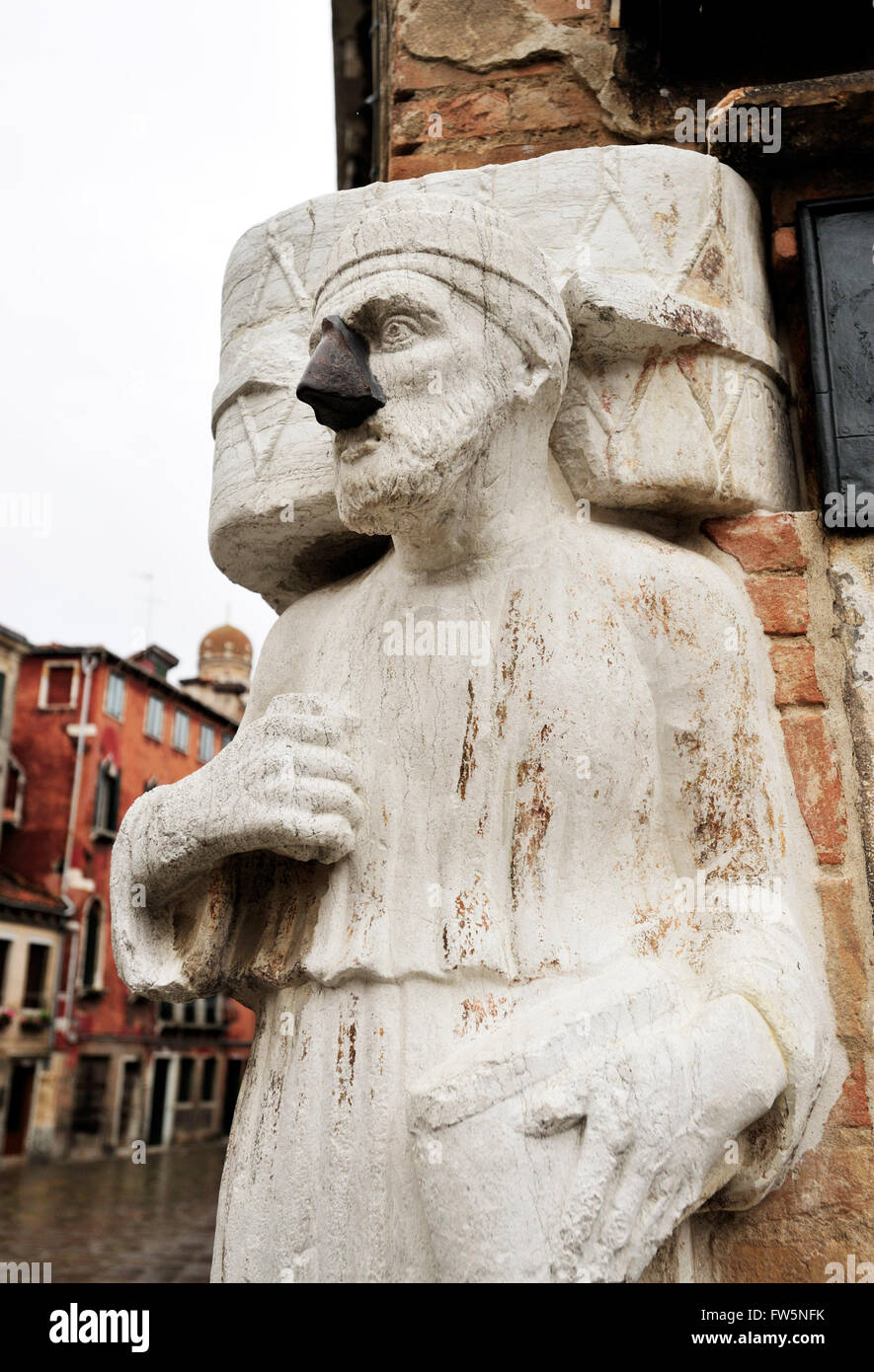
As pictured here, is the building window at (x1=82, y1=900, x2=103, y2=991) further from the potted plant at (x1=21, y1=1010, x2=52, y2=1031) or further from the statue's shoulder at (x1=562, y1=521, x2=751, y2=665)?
the statue's shoulder at (x1=562, y1=521, x2=751, y2=665)

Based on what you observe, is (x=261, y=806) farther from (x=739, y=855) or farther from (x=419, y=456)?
(x=739, y=855)

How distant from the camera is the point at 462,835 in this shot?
6.25 feet

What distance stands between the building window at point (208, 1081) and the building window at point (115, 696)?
9126mm

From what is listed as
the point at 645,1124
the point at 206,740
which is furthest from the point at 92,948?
the point at 645,1124

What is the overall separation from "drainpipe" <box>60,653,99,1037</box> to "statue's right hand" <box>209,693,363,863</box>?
22903 mm

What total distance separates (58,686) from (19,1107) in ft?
28.8

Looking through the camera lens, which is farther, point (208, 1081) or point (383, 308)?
point (208, 1081)

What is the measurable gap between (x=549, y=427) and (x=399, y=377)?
0.34m

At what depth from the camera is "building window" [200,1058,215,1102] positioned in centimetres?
2770

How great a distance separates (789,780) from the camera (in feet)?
6.70

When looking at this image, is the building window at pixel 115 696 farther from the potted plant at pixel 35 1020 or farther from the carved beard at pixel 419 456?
the carved beard at pixel 419 456

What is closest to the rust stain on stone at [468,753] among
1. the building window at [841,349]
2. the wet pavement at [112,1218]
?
the building window at [841,349]

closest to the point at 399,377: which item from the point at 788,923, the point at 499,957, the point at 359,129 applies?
the point at 499,957

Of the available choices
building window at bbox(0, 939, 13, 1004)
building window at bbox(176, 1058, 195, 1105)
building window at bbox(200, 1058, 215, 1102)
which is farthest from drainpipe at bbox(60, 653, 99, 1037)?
building window at bbox(200, 1058, 215, 1102)
